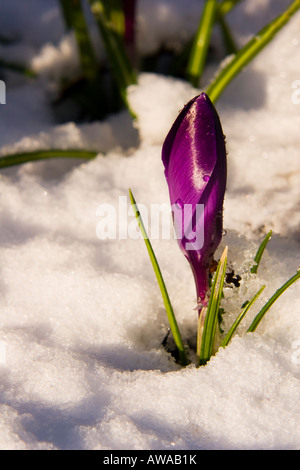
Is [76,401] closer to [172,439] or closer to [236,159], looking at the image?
[172,439]

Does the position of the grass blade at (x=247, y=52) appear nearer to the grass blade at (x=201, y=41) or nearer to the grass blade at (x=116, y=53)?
the grass blade at (x=201, y=41)

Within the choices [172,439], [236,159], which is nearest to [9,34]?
[236,159]

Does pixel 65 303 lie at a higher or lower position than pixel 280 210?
lower

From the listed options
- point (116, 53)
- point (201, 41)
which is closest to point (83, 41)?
point (116, 53)

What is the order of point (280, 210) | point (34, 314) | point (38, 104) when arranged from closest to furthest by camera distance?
1. point (34, 314)
2. point (280, 210)
3. point (38, 104)

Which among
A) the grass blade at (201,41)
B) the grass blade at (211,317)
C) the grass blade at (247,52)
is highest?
the grass blade at (201,41)

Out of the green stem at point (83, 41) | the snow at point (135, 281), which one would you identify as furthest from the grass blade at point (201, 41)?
the green stem at point (83, 41)

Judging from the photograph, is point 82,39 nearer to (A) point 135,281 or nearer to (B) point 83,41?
(B) point 83,41
